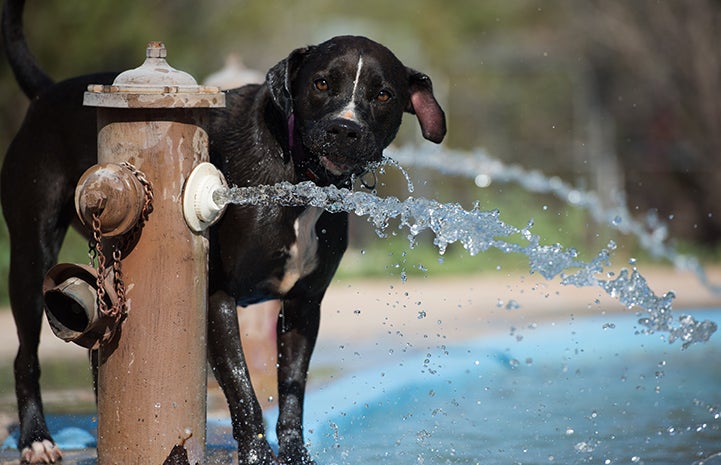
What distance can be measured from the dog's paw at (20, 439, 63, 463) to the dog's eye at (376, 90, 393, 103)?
5.27 feet

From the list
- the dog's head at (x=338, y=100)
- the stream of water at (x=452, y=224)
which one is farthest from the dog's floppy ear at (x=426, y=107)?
the stream of water at (x=452, y=224)

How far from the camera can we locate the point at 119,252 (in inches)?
119

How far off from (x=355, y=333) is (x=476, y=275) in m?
2.46

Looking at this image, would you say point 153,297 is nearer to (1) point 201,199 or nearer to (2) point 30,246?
(1) point 201,199

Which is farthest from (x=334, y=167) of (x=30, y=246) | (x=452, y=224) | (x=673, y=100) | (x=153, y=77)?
(x=673, y=100)

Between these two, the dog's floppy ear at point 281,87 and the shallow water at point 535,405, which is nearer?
the dog's floppy ear at point 281,87

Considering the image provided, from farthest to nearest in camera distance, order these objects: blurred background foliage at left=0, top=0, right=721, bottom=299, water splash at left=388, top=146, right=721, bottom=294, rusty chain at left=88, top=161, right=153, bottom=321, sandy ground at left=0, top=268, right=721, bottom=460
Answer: blurred background foliage at left=0, top=0, right=721, bottom=299
water splash at left=388, top=146, right=721, bottom=294
sandy ground at left=0, top=268, right=721, bottom=460
rusty chain at left=88, top=161, right=153, bottom=321

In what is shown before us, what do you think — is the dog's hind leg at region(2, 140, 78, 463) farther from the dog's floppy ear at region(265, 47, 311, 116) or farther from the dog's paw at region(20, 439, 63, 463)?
the dog's floppy ear at region(265, 47, 311, 116)

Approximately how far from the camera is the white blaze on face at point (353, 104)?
3.32m

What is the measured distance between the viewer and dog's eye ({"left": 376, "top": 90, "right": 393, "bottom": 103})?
138 inches

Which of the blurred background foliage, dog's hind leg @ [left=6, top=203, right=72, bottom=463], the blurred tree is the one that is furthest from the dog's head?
the blurred tree

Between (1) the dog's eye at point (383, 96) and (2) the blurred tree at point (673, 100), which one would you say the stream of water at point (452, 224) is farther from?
(2) the blurred tree at point (673, 100)

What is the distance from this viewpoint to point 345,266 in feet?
28.7

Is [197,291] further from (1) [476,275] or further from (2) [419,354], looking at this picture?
(1) [476,275]
